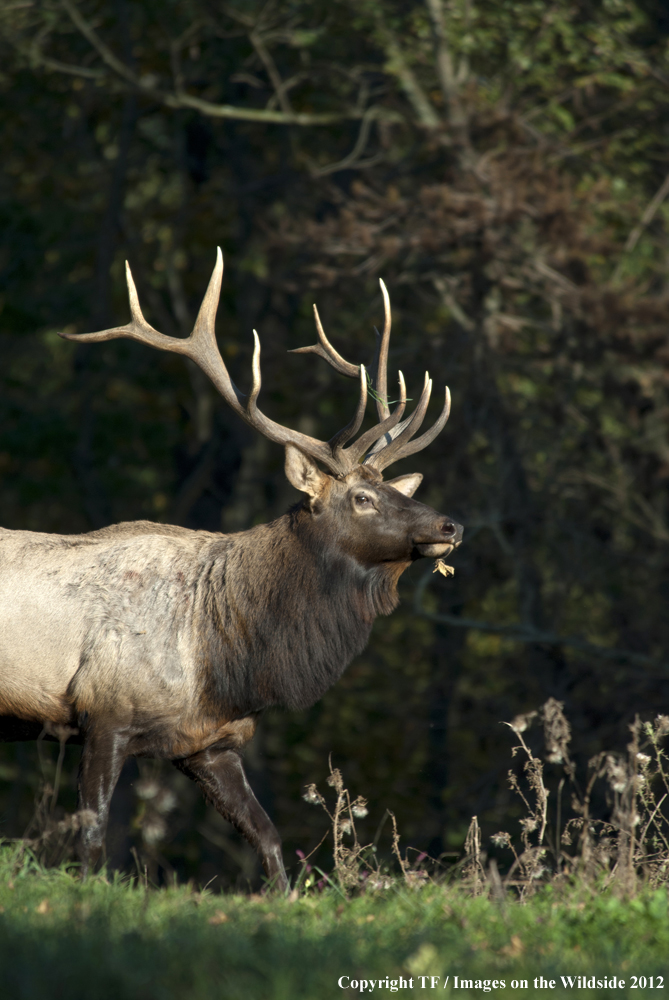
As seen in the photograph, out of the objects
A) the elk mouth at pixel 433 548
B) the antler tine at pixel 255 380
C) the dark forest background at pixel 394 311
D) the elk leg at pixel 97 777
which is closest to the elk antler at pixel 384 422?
the antler tine at pixel 255 380

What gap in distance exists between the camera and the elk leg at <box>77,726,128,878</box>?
5094 millimetres

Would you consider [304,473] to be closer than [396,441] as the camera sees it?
Yes

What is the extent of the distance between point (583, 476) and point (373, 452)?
4.62 metres

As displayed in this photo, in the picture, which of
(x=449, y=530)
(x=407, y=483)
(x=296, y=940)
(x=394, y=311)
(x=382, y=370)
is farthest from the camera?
(x=394, y=311)

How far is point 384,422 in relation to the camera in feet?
20.2

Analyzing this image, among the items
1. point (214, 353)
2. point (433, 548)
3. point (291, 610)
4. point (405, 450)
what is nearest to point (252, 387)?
point (214, 353)

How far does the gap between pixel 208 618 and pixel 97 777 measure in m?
0.90

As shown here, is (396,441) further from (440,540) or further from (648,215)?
(648,215)

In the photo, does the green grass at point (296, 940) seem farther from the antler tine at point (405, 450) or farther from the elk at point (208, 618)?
the antler tine at point (405, 450)

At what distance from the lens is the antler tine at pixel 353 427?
5.69 metres

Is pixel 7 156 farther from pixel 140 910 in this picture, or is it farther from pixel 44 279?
pixel 140 910

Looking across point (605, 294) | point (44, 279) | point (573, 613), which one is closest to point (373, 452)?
point (605, 294)

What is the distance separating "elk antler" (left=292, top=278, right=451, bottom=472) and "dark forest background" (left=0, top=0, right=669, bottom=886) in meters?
2.97

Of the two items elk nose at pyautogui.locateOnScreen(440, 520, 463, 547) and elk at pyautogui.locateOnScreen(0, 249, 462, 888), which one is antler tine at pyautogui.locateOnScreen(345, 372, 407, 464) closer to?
elk at pyautogui.locateOnScreen(0, 249, 462, 888)
